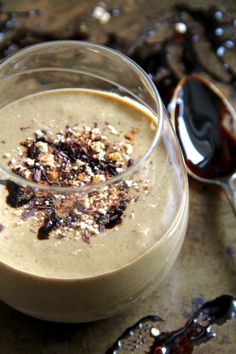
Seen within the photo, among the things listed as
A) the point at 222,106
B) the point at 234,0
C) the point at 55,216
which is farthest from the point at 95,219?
the point at 234,0

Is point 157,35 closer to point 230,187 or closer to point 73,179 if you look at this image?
point 230,187

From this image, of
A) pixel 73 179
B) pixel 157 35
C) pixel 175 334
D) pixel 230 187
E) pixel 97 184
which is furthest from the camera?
pixel 157 35

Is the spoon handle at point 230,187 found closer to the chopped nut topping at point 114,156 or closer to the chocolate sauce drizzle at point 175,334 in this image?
Result: the chocolate sauce drizzle at point 175,334

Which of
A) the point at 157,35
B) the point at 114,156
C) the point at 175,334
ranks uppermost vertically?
the point at 114,156

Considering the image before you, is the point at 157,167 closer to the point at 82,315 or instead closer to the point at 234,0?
the point at 82,315

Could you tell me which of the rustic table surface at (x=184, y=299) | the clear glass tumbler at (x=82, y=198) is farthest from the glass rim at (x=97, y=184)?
the rustic table surface at (x=184, y=299)

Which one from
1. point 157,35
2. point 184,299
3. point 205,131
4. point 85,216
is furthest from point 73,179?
point 157,35
